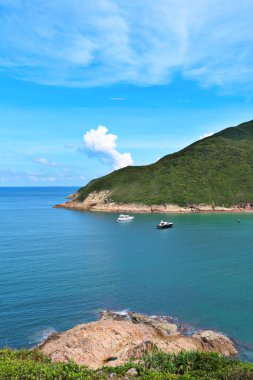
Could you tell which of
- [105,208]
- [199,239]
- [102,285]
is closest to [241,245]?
[199,239]

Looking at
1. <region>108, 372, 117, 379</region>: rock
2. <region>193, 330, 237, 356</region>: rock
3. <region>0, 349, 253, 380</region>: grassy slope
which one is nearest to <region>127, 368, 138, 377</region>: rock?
<region>0, 349, 253, 380</region>: grassy slope

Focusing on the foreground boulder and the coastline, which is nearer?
the foreground boulder

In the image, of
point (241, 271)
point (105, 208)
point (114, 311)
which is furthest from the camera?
point (105, 208)

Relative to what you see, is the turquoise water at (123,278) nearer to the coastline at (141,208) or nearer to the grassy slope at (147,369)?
the grassy slope at (147,369)

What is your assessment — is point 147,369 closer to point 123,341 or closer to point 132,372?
point 132,372

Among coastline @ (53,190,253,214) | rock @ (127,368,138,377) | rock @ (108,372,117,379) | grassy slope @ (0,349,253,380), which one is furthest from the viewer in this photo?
coastline @ (53,190,253,214)

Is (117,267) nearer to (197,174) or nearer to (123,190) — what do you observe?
(123,190)

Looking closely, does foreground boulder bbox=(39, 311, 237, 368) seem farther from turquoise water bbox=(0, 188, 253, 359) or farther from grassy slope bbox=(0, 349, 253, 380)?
grassy slope bbox=(0, 349, 253, 380)
